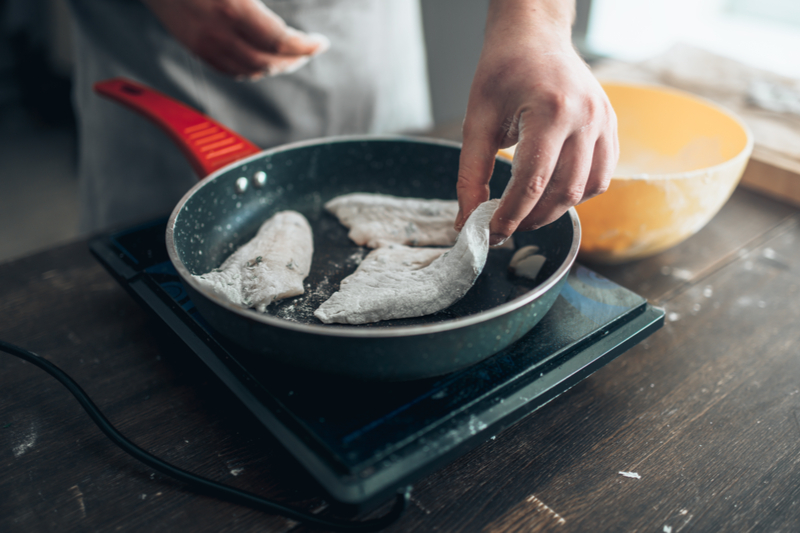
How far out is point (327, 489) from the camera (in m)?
0.43

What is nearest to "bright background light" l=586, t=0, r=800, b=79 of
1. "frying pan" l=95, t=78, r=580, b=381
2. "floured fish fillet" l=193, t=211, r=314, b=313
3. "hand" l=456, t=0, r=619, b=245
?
"frying pan" l=95, t=78, r=580, b=381

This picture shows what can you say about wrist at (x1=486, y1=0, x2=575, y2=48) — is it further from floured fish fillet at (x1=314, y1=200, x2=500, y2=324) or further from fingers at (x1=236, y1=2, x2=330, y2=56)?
fingers at (x1=236, y1=2, x2=330, y2=56)

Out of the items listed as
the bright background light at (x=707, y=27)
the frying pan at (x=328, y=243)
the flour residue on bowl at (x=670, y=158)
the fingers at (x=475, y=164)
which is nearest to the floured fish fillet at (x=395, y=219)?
the frying pan at (x=328, y=243)

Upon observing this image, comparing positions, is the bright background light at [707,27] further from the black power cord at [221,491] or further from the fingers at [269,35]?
the black power cord at [221,491]

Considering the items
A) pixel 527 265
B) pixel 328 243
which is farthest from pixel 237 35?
pixel 527 265

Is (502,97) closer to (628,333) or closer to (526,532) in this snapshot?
(628,333)

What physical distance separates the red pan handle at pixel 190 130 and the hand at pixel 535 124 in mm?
395

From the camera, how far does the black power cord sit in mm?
466

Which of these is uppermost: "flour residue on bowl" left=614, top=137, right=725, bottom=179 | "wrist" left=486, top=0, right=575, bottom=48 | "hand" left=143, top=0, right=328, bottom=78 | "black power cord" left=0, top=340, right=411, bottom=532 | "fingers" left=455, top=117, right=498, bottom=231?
"wrist" left=486, top=0, right=575, bottom=48

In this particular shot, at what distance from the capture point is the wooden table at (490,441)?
0.50 metres

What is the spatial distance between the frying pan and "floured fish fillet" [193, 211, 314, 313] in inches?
0.8

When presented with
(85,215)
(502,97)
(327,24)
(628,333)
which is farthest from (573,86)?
(85,215)

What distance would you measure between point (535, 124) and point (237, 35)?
587 mm

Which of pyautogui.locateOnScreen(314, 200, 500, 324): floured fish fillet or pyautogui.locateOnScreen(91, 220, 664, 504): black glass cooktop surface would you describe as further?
pyautogui.locateOnScreen(314, 200, 500, 324): floured fish fillet
